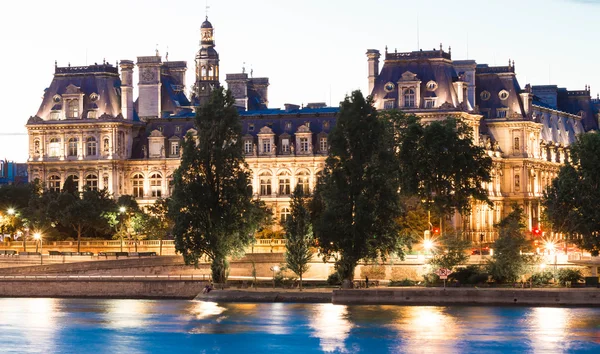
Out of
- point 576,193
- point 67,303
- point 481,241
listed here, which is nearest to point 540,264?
point 576,193

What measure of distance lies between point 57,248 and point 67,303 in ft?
98.4

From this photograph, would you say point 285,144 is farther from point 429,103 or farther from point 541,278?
point 541,278

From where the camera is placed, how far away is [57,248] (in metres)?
148

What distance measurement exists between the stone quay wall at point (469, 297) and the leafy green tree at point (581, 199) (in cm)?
1521

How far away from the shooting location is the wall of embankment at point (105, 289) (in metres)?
121

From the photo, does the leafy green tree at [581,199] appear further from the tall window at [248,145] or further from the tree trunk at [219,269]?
the tall window at [248,145]

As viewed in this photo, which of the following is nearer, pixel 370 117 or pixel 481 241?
pixel 370 117

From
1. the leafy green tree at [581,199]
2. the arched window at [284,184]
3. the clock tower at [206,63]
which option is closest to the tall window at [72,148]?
the clock tower at [206,63]

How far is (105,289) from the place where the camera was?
122m

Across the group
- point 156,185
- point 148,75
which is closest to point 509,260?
point 156,185

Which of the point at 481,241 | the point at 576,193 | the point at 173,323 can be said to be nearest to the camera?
the point at 173,323

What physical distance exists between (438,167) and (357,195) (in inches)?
1134

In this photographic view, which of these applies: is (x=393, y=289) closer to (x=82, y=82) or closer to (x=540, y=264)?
(x=540, y=264)

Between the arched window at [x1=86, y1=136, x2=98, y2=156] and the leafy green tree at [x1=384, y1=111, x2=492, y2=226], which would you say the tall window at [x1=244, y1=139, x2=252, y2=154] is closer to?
Answer: the arched window at [x1=86, y1=136, x2=98, y2=156]
